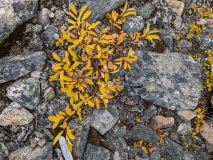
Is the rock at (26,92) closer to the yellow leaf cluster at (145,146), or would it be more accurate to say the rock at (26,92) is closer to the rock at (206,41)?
the yellow leaf cluster at (145,146)

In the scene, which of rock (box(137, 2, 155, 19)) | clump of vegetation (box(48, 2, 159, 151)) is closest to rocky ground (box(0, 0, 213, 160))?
rock (box(137, 2, 155, 19))

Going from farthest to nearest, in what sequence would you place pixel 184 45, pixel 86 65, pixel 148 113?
1. pixel 184 45
2. pixel 148 113
3. pixel 86 65

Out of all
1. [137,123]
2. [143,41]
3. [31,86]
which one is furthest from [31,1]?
[137,123]

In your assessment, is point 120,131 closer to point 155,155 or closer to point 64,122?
point 155,155

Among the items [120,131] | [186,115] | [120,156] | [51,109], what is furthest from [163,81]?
[51,109]

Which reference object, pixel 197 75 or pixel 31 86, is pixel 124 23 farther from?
pixel 31 86
